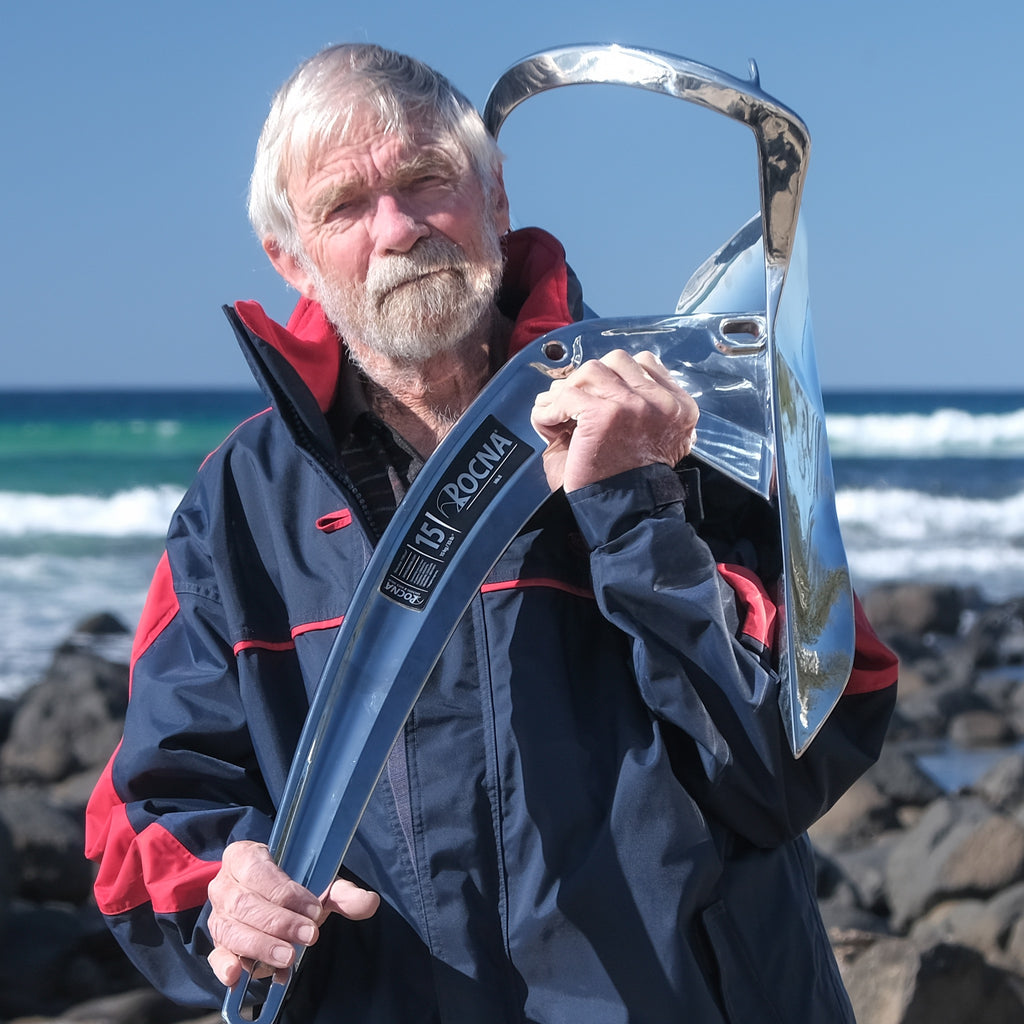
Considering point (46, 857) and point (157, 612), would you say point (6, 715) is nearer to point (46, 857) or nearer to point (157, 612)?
point (46, 857)

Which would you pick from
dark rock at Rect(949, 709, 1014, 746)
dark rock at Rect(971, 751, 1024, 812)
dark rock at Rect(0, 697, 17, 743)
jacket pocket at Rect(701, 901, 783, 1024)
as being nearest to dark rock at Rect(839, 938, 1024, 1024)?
jacket pocket at Rect(701, 901, 783, 1024)

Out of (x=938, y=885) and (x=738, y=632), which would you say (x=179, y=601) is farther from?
(x=938, y=885)

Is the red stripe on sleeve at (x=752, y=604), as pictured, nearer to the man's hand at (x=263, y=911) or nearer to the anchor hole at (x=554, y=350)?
the anchor hole at (x=554, y=350)

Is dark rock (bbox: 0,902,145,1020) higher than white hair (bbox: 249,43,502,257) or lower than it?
lower

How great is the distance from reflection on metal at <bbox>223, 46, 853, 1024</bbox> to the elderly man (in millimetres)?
57

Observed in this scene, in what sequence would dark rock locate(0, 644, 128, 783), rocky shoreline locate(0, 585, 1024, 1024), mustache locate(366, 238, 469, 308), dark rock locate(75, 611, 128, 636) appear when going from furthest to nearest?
dark rock locate(75, 611, 128, 636)
dark rock locate(0, 644, 128, 783)
rocky shoreline locate(0, 585, 1024, 1024)
mustache locate(366, 238, 469, 308)

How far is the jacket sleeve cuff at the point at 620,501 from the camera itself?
1.60 meters

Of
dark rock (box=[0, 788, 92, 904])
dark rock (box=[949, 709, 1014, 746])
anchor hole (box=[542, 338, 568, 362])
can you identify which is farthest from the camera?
dark rock (box=[949, 709, 1014, 746])


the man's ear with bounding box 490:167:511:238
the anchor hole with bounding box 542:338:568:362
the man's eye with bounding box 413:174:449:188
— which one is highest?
the man's eye with bounding box 413:174:449:188

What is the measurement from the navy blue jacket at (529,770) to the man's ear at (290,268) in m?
0.22

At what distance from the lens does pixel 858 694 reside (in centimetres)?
167

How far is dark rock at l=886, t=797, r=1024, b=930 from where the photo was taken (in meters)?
5.23

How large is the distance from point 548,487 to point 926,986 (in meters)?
2.42

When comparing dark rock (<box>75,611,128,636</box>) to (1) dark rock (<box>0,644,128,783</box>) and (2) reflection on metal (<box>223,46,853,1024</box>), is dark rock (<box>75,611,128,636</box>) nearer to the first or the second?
(1) dark rock (<box>0,644,128,783</box>)
